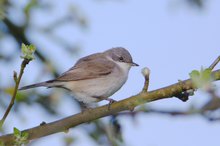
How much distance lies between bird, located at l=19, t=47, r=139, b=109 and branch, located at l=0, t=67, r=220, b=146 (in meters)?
2.40

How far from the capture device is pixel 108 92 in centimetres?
627

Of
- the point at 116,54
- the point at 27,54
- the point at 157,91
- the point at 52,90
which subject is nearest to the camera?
the point at 27,54

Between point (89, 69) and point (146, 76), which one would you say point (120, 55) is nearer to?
point (89, 69)

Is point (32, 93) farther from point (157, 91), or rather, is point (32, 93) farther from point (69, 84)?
point (157, 91)

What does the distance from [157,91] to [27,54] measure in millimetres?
797

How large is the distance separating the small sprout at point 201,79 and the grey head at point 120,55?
217 inches

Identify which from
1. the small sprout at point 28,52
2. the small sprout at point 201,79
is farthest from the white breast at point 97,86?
the small sprout at point 201,79

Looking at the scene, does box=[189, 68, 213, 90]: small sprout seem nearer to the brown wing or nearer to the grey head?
the brown wing

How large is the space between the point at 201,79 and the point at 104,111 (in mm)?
1363

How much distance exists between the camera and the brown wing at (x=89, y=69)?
646cm

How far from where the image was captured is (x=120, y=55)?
7.59 m

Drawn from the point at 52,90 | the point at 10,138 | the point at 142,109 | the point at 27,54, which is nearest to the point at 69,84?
the point at 52,90

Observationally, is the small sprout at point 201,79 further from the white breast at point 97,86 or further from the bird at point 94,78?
the white breast at point 97,86

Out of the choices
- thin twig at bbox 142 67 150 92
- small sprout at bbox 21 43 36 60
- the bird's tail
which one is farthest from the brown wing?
small sprout at bbox 21 43 36 60
